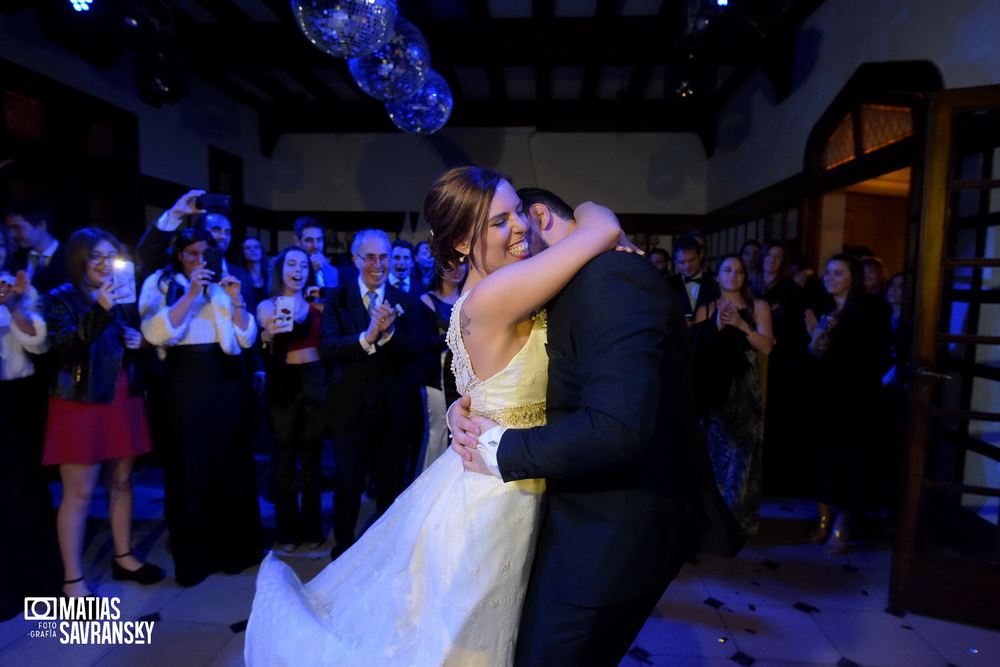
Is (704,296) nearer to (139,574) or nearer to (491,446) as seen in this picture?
(491,446)

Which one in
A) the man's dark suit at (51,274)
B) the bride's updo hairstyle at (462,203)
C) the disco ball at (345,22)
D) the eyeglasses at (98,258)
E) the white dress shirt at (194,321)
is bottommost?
the white dress shirt at (194,321)

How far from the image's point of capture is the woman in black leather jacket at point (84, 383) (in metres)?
2.43

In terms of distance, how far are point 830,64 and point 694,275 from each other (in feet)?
9.88

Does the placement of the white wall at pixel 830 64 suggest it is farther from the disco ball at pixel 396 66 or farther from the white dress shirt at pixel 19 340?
the white dress shirt at pixel 19 340

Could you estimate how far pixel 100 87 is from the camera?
6.18 metres

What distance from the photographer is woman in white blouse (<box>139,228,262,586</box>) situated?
2.61 metres

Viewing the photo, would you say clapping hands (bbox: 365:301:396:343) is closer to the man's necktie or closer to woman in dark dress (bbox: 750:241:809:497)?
the man's necktie

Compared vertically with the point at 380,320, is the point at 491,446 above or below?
below

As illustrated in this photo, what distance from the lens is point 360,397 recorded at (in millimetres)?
2924

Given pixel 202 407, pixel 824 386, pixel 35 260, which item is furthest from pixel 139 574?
pixel 824 386

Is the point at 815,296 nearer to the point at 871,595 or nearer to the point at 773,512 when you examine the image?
the point at 773,512

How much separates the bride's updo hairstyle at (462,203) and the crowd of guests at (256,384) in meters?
0.88

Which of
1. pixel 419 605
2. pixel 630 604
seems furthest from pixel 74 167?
pixel 630 604

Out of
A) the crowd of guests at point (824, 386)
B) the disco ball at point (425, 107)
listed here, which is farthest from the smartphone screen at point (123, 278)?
the crowd of guests at point (824, 386)
